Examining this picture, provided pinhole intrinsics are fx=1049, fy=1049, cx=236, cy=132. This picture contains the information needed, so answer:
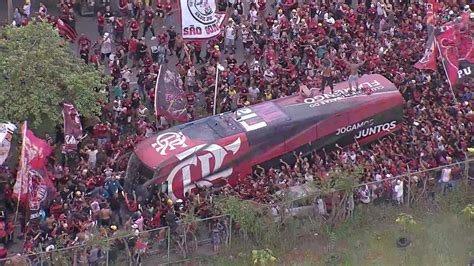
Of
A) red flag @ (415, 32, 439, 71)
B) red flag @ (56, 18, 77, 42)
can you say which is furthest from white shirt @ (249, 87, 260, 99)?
red flag @ (56, 18, 77, 42)

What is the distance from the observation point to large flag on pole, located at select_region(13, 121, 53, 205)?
28.8m

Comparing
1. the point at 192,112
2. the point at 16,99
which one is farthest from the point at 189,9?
the point at 16,99

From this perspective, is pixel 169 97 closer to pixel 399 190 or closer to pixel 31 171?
pixel 31 171

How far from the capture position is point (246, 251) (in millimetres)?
29156

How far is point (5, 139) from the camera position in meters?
29.9

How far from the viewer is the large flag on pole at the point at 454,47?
3453 cm

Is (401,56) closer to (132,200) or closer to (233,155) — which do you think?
(233,155)

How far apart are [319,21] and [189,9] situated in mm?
8694

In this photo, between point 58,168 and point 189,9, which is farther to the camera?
point 189,9

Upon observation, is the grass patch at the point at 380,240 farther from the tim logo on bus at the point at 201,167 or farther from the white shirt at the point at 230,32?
the white shirt at the point at 230,32

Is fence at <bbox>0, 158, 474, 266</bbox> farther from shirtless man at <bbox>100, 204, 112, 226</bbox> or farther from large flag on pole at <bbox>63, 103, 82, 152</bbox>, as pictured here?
large flag on pole at <bbox>63, 103, 82, 152</bbox>

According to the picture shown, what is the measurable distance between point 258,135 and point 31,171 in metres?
6.70

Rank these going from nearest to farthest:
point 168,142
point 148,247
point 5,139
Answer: point 148,247 < point 5,139 < point 168,142

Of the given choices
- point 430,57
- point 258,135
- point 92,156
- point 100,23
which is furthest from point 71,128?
point 430,57
